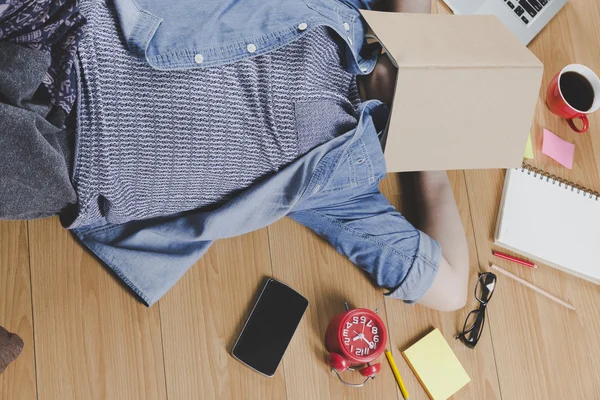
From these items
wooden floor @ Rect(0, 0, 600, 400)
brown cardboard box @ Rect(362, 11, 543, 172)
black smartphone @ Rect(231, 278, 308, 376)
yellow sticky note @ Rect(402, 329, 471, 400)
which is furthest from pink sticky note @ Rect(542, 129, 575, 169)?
black smartphone @ Rect(231, 278, 308, 376)

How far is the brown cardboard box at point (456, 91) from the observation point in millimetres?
740

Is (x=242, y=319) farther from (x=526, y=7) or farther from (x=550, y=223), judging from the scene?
(x=526, y=7)

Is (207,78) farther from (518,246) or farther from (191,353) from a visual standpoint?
(518,246)

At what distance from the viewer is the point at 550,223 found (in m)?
1.09

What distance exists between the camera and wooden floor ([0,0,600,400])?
0.93 m

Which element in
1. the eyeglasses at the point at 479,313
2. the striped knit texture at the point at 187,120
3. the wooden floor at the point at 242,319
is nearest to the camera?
the striped knit texture at the point at 187,120

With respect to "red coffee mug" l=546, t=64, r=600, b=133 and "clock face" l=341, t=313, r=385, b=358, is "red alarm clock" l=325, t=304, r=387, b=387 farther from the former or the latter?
"red coffee mug" l=546, t=64, r=600, b=133

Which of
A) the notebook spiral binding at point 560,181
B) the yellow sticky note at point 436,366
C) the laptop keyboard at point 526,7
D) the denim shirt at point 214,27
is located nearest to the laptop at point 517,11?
the laptop keyboard at point 526,7

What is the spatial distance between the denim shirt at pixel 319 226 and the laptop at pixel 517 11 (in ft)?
1.53

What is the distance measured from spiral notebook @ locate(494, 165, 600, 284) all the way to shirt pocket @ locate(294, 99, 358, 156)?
1.48ft

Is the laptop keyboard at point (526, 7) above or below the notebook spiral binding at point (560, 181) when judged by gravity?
above

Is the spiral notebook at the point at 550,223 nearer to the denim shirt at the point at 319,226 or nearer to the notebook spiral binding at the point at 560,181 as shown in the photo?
the notebook spiral binding at the point at 560,181

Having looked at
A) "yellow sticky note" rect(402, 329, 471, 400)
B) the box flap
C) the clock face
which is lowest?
Answer: "yellow sticky note" rect(402, 329, 471, 400)

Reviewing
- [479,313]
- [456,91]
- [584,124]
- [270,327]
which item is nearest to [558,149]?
[584,124]
